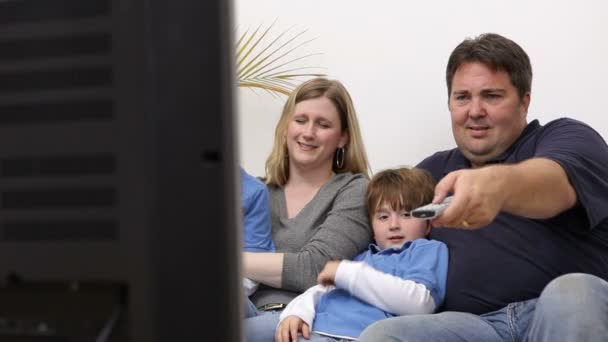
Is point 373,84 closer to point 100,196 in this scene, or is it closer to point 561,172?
point 561,172

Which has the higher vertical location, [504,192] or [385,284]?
[504,192]

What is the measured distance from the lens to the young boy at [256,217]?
2.03 metres

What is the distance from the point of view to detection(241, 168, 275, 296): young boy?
203cm

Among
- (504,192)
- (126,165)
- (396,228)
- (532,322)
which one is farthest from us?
(396,228)

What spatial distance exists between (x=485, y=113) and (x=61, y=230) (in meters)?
1.80

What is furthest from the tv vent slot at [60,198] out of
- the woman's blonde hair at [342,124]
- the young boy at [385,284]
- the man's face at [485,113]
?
the woman's blonde hair at [342,124]

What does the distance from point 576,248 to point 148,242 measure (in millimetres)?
1606

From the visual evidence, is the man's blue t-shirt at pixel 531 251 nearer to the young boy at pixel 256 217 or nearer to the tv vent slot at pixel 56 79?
the young boy at pixel 256 217

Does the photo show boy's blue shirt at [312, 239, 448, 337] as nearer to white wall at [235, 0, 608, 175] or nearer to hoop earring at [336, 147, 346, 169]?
hoop earring at [336, 147, 346, 169]

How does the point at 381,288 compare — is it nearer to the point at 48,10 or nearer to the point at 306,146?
the point at 306,146

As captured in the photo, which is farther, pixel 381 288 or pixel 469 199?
pixel 381 288

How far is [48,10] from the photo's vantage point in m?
0.37

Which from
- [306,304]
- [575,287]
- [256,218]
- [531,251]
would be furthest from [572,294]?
[256,218]

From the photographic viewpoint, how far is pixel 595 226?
1.75 meters
